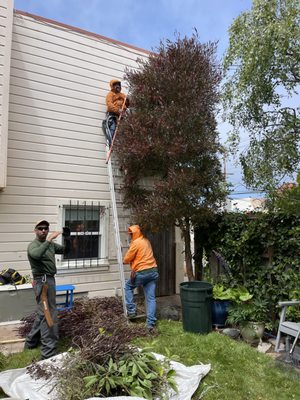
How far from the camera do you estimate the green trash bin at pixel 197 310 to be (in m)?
5.97

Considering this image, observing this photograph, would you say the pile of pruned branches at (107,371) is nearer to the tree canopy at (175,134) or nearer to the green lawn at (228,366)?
the green lawn at (228,366)

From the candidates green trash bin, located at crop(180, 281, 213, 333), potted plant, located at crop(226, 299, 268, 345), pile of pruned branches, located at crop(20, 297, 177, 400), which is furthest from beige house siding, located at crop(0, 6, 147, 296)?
pile of pruned branches, located at crop(20, 297, 177, 400)

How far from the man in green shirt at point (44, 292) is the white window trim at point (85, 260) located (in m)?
1.95

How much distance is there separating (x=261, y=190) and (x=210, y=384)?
4292mm

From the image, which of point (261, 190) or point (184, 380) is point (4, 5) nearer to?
point (261, 190)

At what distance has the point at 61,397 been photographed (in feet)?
11.7

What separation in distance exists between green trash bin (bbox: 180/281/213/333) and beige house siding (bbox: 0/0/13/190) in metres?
3.70

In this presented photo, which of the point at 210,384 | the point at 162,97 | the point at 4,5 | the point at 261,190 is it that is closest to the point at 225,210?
the point at 261,190

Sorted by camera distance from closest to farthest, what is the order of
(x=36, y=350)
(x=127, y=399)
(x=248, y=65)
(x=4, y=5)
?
(x=127, y=399) < (x=36, y=350) < (x=4, y=5) < (x=248, y=65)

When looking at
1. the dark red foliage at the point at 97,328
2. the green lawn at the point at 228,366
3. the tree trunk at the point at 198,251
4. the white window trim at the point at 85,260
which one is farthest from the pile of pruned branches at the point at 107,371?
the tree trunk at the point at 198,251

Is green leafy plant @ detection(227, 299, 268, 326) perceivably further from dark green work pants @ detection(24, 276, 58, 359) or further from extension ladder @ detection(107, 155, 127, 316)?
dark green work pants @ detection(24, 276, 58, 359)

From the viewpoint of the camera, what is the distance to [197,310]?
19.6 ft

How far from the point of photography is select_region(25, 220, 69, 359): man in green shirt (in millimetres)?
4727

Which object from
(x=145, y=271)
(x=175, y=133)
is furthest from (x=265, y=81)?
(x=145, y=271)
